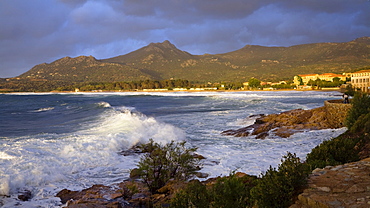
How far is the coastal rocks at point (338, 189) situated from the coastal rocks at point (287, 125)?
11.1m

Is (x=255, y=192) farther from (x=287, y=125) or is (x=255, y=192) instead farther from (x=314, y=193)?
(x=287, y=125)

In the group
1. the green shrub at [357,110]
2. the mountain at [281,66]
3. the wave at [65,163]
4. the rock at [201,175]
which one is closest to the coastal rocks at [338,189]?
the rock at [201,175]

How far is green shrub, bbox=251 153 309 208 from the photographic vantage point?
4887 millimetres

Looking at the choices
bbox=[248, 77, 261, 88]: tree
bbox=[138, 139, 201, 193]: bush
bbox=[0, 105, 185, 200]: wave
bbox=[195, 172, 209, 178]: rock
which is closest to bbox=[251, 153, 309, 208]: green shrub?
bbox=[138, 139, 201, 193]: bush

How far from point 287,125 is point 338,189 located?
49.3 ft

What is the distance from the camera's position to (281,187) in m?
5.00

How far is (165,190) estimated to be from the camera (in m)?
8.05

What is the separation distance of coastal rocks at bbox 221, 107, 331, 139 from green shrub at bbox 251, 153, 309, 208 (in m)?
12.1

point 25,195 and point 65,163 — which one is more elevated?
point 65,163

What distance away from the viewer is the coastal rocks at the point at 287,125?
59.0 ft

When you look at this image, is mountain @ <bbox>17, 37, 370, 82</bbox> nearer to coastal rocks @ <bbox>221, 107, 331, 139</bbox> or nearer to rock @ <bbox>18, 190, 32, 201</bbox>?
coastal rocks @ <bbox>221, 107, 331, 139</bbox>

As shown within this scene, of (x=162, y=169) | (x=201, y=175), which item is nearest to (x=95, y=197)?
(x=162, y=169)

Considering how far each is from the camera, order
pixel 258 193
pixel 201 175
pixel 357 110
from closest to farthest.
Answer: pixel 258 193, pixel 201 175, pixel 357 110

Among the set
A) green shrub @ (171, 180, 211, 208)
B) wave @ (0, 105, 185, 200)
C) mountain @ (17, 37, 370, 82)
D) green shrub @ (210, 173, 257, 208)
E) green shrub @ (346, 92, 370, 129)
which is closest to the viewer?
green shrub @ (210, 173, 257, 208)
